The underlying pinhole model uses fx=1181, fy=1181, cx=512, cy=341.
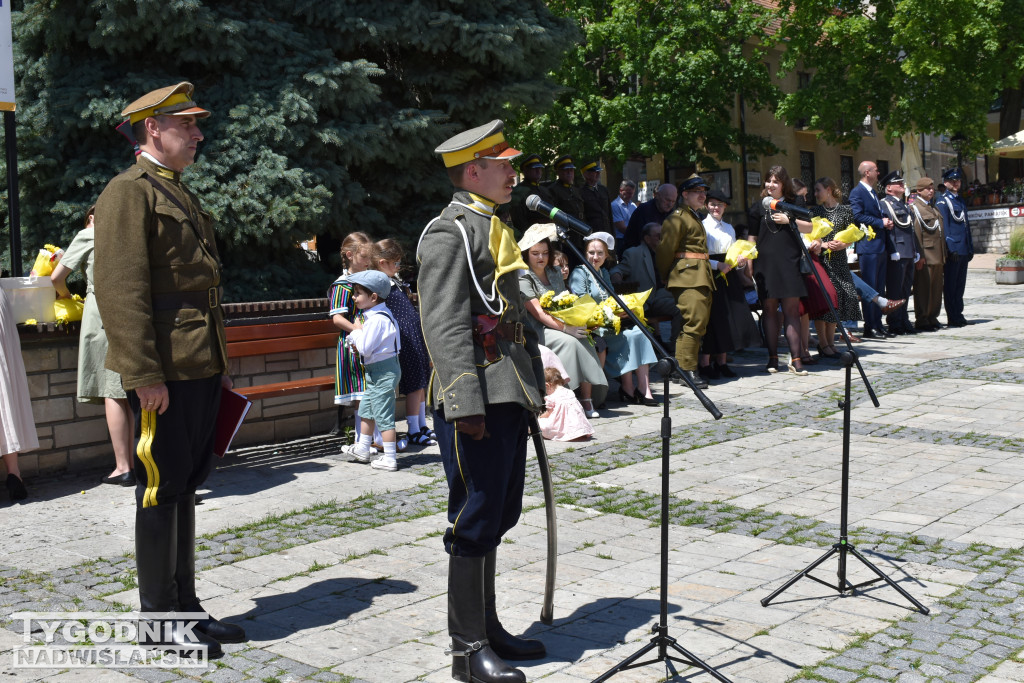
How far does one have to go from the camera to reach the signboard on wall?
801 cm

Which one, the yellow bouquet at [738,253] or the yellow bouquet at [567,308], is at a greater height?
the yellow bouquet at [738,253]

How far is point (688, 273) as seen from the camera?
11.8 meters

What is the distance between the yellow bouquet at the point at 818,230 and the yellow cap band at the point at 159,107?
9.14 meters

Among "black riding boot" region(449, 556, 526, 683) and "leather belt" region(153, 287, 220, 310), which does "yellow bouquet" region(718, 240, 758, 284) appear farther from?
"black riding boot" region(449, 556, 526, 683)

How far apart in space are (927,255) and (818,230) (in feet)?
14.8

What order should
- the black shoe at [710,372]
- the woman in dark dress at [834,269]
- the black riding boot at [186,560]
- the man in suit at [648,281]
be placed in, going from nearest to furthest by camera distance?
the black riding boot at [186,560] → the man in suit at [648,281] → the black shoe at [710,372] → the woman in dark dress at [834,269]

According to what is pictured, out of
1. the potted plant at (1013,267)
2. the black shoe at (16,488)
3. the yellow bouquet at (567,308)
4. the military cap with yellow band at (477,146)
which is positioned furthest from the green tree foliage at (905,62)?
the military cap with yellow band at (477,146)

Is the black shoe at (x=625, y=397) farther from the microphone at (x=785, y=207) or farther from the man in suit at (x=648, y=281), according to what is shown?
the microphone at (x=785, y=207)

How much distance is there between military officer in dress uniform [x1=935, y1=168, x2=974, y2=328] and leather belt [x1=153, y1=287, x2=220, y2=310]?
568 inches

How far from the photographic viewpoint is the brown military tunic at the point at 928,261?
1644cm

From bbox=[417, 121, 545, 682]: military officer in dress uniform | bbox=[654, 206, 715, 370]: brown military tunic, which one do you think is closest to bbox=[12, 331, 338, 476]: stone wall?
bbox=[417, 121, 545, 682]: military officer in dress uniform

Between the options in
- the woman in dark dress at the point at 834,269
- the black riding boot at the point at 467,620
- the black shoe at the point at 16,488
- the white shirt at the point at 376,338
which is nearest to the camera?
the black riding boot at the point at 467,620

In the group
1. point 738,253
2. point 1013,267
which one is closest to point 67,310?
point 738,253

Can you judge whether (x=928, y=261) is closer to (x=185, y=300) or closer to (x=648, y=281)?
(x=648, y=281)
